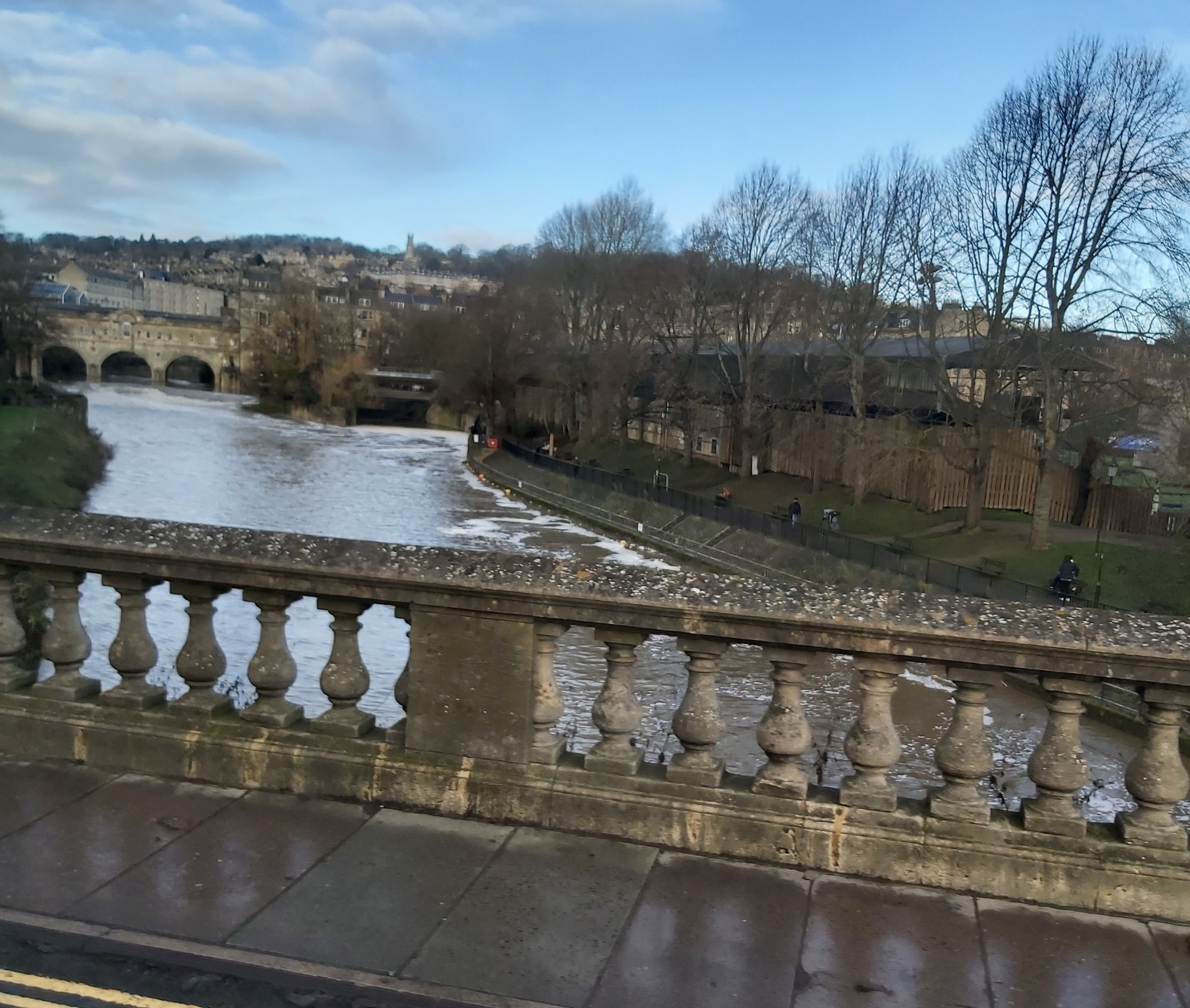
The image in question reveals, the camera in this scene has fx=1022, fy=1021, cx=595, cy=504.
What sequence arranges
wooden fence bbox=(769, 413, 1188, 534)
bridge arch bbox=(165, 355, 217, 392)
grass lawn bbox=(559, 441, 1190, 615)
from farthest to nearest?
bridge arch bbox=(165, 355, 217, 392)
wooden fence bbox=(769, 413, 1188, 534)
grass lawn bbox=(559, 441, 1190, 615)

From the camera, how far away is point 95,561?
4.10 m

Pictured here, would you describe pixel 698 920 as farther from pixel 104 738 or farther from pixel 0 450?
pixel 0 450

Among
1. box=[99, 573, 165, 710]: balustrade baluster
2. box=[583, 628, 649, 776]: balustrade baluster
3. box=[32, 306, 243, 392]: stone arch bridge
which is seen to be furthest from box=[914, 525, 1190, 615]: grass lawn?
box=[32, 306, 243, 392]: stone arch bridge

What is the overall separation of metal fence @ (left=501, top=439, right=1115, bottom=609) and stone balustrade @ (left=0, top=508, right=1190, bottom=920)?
1324cm

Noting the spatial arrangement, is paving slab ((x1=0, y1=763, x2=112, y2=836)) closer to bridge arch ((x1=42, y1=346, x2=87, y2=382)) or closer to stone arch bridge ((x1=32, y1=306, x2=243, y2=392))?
bridge arch ((x1=42, y1=346, x2=87, y2=382))

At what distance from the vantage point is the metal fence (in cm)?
2475

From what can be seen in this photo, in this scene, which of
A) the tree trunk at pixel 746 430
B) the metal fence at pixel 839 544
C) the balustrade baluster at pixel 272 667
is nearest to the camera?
the balustrade baluster at pixel 272 667

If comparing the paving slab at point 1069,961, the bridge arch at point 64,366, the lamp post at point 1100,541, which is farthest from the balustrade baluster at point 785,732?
the bridge arch at point 64,366

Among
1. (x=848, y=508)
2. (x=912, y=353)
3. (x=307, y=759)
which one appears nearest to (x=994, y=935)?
(x=307, y=759)

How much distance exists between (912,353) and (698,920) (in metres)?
43.3

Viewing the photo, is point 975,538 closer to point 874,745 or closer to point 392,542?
point 392,542

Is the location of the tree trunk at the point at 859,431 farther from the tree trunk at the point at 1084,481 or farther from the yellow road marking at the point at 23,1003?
the yellow road marking at the point at 23,1003

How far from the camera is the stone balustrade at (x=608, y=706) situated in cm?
340

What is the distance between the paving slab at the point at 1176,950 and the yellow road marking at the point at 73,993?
9.11 ft
